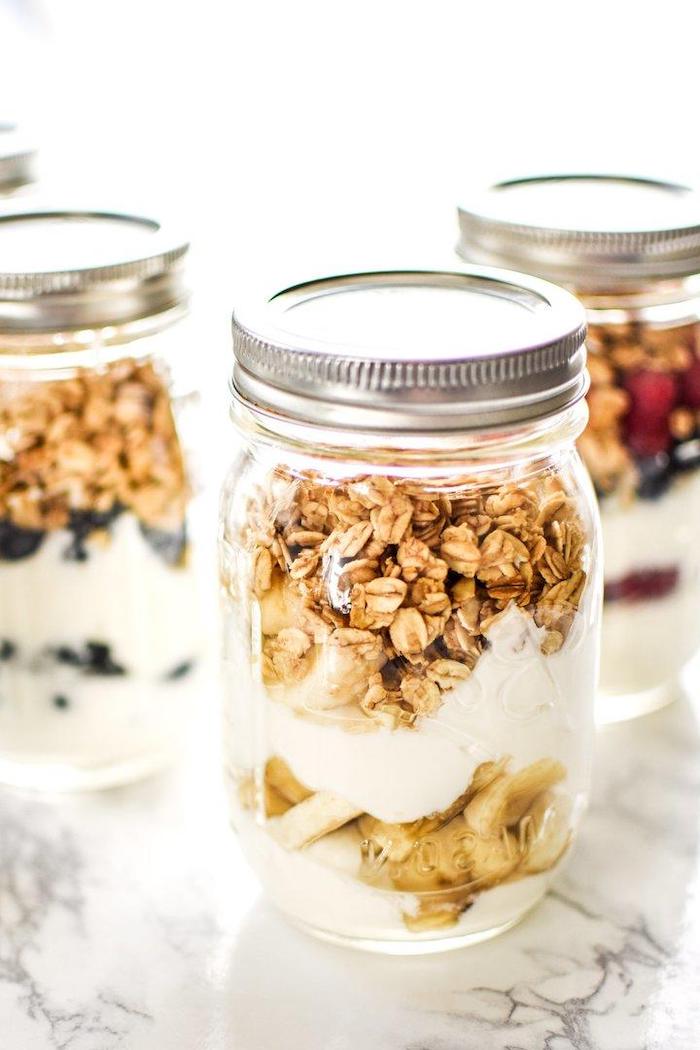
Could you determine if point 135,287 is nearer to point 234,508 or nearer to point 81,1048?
point 234,508

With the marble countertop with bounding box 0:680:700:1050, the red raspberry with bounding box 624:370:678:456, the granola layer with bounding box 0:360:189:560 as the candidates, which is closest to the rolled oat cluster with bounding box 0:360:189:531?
the granola layer with bounding box 0:360:189:560

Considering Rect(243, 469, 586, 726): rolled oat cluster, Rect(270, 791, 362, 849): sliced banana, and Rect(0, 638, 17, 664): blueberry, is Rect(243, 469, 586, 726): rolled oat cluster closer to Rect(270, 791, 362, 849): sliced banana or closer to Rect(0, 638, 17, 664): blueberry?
Rect(270, 791, 362, 849): sliced banana

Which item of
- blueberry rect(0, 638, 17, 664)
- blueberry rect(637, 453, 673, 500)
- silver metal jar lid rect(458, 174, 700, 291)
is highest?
silver metal jar lid rect(458, 174, 700, 291)

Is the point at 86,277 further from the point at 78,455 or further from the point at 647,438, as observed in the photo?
the point at 647,438

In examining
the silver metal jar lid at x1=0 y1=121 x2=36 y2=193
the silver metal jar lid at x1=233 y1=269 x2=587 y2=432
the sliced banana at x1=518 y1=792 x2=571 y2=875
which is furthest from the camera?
the silver metal jar lid at x1=0 y1=121 x2=36 y2=193

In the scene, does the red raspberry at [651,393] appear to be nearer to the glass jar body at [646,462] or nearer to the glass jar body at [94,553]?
the glass jar body at [646,462]

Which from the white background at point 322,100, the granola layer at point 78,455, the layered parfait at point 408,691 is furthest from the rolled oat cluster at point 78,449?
the white background at point 322,100

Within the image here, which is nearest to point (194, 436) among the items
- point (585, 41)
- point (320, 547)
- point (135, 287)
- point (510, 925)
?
point (135, 287)

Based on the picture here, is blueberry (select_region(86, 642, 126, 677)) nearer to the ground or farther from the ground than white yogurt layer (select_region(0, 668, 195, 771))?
farther from the ground
